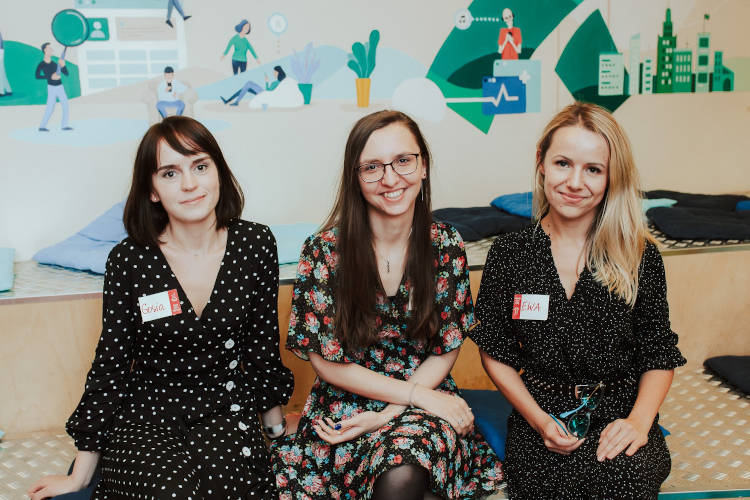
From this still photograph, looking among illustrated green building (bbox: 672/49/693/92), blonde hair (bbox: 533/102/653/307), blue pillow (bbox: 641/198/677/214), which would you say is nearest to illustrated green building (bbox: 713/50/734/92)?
illustrated green building (bbox: 672/49/693/92)

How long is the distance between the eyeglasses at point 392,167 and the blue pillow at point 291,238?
733 millimetres

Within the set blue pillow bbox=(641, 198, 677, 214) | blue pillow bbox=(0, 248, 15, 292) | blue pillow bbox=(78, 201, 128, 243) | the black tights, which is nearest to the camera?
the black tights

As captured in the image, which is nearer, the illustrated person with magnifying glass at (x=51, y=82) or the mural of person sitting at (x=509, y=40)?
the illustrated person with magnifying glass at (x=51, y=82)

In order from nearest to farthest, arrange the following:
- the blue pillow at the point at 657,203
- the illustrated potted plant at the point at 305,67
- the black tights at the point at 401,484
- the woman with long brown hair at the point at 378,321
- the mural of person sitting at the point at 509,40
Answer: the black tights at the point at 401,484, the woman with long brown hair at the point at 378,321, the blue pillow at the point at 657,203, the illustrated potted plant at the point at 305,67, the mural of person sitting at the point at 509,40

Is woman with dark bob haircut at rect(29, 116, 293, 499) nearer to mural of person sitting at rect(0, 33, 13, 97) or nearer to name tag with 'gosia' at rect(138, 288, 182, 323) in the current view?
name tag with 'gosia' at rect(138, 288, 182, 323)

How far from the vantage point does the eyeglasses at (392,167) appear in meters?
1.64

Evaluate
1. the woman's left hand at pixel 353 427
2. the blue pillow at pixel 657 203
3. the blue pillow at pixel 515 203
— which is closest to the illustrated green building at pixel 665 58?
the blue pillow at pixel 657 203

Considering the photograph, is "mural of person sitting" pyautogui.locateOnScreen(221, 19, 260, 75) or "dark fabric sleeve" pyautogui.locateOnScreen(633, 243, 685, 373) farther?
"mural of person sitting" pyautogui.locateOnScreen(221, 19, 260, 75)

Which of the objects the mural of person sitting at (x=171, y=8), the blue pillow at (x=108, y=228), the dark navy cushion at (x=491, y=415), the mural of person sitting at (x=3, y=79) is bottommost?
the dark navy cushion at (x=491, y=415)

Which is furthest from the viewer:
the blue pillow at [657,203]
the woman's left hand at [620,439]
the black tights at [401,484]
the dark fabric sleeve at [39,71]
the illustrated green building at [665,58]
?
the illustrated green building at [665,58]

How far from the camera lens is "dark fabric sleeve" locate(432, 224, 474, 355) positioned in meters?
1.71

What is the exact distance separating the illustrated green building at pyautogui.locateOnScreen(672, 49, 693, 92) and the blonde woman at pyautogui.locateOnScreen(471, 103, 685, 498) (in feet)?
6.49

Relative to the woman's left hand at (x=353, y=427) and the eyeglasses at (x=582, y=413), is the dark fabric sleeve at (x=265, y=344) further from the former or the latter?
the eyeglasses at (x=582, y=413)

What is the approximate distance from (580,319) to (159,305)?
1.03m
